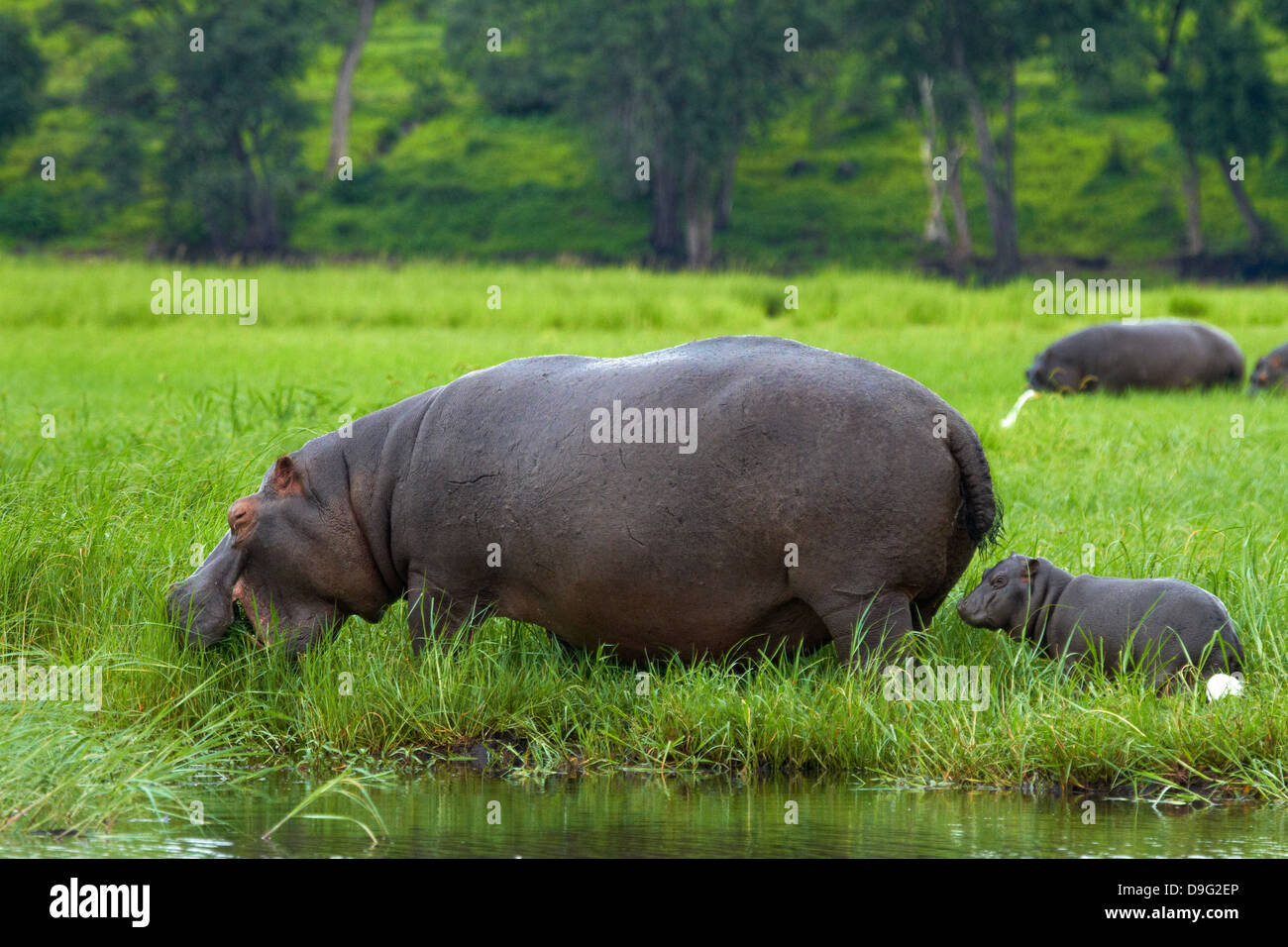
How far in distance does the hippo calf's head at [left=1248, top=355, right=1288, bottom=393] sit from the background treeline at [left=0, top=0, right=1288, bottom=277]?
22.3m

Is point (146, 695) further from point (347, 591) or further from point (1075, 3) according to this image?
point (1075, 3)

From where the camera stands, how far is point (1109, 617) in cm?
605

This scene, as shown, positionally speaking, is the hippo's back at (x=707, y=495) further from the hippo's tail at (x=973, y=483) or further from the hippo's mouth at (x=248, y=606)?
the hippo's mouth at (x=248, y=606)

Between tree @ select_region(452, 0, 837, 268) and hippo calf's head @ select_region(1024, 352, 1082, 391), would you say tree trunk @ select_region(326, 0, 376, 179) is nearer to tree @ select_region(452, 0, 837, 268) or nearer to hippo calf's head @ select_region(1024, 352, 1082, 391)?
tree @ select_region(452, 0, 837, 268)

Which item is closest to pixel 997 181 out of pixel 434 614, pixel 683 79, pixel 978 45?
pixel 978 45

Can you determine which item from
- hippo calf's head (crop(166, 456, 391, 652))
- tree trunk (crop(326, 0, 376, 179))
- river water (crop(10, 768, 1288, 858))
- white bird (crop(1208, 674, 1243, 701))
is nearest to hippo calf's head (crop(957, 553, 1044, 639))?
white bird (crop(1208, 674, 1243, 701))

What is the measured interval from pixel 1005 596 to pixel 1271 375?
10.5m

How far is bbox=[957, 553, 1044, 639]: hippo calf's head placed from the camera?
20.6 feet

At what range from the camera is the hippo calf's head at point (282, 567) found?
20.5 ft

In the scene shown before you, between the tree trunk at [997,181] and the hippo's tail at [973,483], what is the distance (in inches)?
1356

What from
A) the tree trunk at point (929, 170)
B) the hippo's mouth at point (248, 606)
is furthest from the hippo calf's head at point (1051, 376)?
the tree trunk at point (929, 170)

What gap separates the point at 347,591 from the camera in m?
6.40

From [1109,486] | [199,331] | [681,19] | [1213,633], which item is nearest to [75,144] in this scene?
[681,19]

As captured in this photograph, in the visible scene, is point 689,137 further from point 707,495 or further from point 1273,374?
point 707,495
